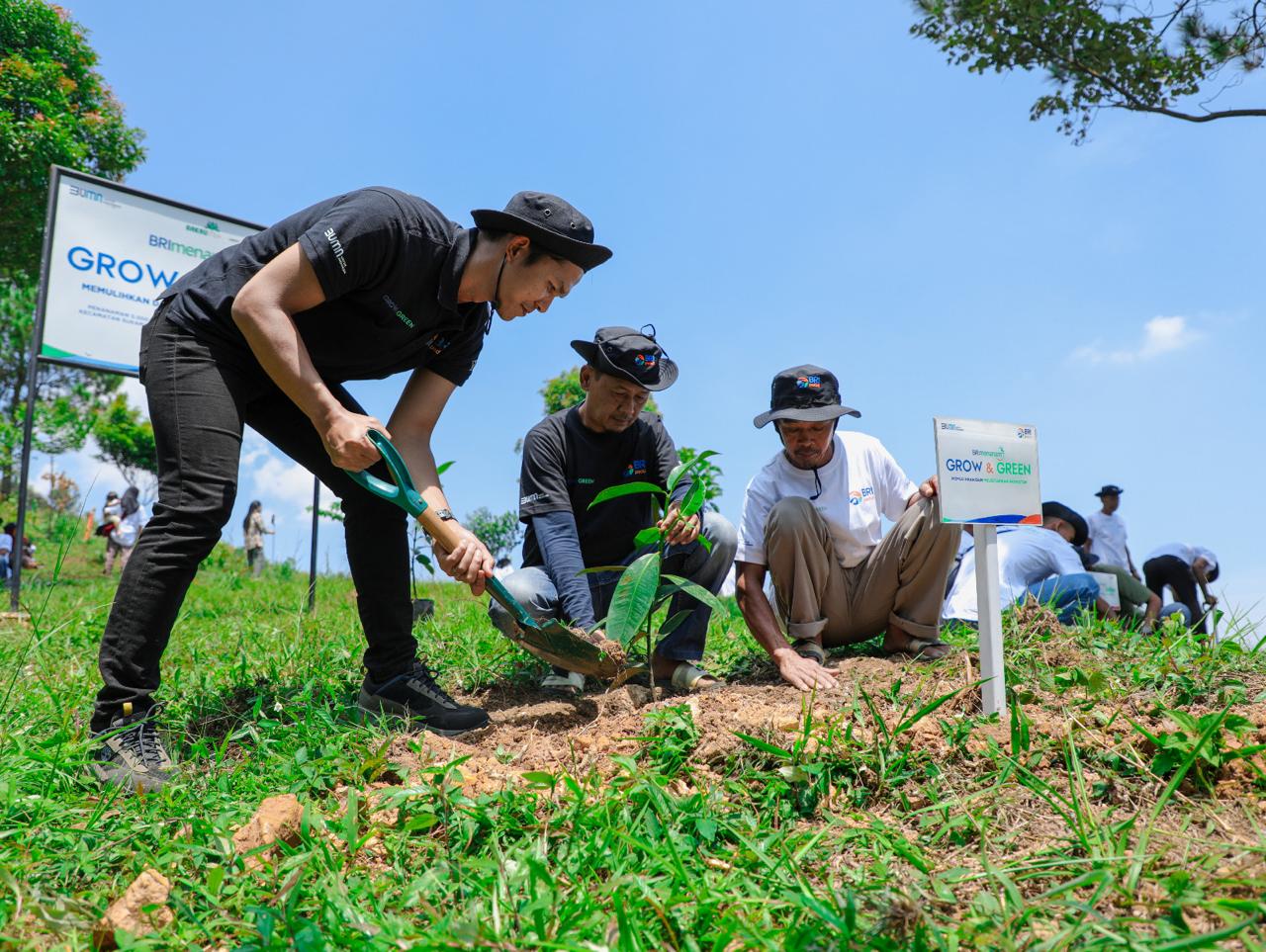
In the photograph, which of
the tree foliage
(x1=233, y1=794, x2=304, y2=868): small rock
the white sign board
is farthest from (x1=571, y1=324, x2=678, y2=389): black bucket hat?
the tree foliage

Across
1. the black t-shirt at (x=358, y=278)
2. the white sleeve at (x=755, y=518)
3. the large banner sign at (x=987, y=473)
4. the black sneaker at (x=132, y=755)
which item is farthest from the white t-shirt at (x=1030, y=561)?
the black sneaker at (x=132, y=755)

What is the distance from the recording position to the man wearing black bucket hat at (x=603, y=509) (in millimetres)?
3021

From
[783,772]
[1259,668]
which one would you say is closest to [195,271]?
[783,772]

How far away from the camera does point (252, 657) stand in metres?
3.44

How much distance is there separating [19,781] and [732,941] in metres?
1.76

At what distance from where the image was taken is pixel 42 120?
11000 mm

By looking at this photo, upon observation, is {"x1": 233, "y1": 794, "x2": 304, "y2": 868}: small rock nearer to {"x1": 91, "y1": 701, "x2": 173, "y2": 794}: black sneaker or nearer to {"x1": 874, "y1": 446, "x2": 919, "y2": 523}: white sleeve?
{"x1": 91, "y1": 701, "x2": 173, "y2": 794}: black sneaker

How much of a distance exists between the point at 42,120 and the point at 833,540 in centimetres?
1275

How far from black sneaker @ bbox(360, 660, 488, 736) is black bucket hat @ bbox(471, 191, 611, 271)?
141 cm

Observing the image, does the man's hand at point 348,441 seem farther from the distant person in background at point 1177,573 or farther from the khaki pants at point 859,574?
the distant person in background at point 1177,573

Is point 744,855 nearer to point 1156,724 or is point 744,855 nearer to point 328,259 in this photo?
point 1156,724

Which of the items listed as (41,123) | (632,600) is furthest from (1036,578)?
(41,123)

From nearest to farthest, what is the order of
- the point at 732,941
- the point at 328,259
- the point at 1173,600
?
the point at 732,941 < the point at 328,259 < the point at 1173,600

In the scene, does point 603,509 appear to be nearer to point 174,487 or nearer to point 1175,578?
point 174,487
